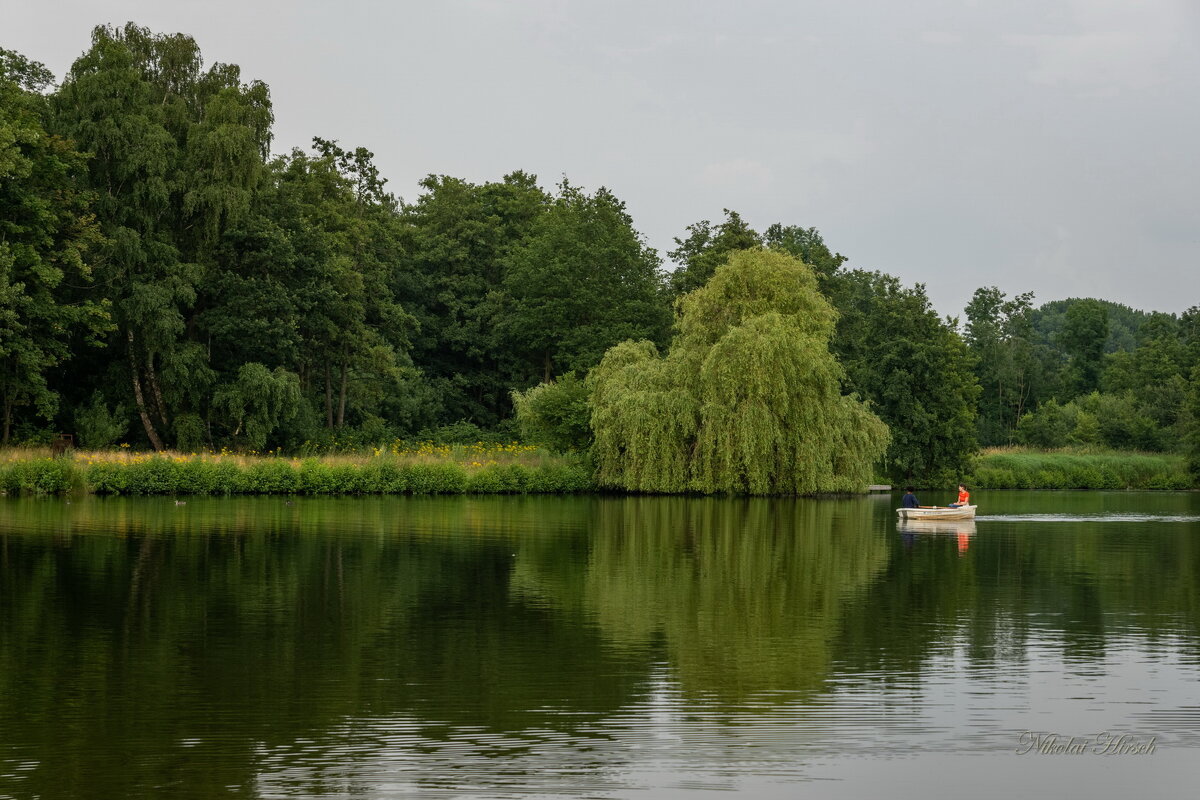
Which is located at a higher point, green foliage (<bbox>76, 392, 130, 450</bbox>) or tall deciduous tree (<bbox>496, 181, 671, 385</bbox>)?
tall deciduous tree (<bbox>496, 181, 671, 385</bbox>)

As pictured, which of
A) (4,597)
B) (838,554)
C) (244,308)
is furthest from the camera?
(244,308)

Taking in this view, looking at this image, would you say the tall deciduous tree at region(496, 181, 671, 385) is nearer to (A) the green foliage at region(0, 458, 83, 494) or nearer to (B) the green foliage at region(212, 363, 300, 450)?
(B) the green foliage at region(212, 363, 300, 450)

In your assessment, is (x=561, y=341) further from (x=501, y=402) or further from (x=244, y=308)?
(x=244, y=308)

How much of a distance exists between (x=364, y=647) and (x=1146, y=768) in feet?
23.7

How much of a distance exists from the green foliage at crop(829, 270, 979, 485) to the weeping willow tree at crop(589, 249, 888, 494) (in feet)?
56.0

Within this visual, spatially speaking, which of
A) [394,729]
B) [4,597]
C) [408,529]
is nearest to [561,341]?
[408,529]

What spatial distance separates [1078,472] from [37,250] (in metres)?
51.5

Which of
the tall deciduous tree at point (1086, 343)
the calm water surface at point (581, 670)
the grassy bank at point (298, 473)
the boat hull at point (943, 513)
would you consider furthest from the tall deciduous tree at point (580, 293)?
the tall deciduous tree at point (1086, 343)

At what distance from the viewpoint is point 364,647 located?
1238cm

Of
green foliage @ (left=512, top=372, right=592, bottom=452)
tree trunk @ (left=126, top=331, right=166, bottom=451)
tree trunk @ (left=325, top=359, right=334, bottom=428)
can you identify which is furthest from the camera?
tree trunk @ (left=325, top=359, right=334, bottom=428)

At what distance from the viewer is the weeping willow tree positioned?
141 ft

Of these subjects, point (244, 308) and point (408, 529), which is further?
point (244, 308)

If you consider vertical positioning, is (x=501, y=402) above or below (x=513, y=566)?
above

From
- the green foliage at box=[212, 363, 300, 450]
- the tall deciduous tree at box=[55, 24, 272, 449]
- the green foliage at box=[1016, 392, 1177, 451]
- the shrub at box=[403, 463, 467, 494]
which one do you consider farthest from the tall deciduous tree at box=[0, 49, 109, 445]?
the green foliage at box=[1016, 392, 1177, 451]
